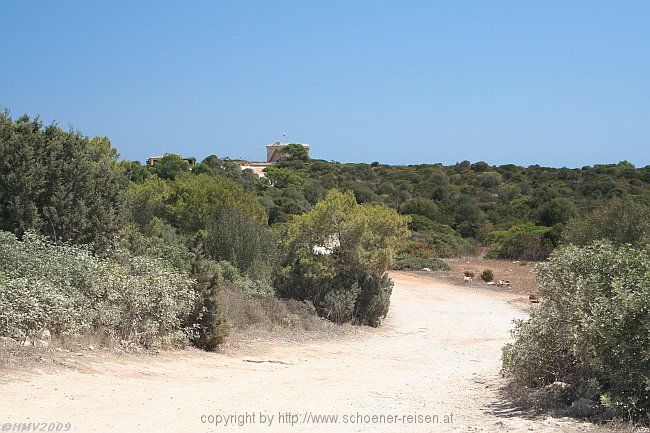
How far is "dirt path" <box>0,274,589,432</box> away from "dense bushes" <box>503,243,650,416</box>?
677 millimetres

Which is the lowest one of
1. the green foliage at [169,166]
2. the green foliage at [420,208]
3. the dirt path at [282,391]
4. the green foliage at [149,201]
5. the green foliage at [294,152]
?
the dirt path at [282,391]

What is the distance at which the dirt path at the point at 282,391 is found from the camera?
7.56m

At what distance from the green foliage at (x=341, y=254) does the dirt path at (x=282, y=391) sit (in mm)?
3482

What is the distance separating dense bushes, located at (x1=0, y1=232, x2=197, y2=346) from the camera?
33.7 ft

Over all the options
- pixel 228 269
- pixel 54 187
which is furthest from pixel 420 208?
pixel 54 187

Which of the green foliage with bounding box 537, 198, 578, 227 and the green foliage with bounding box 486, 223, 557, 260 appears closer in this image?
the green foliage with bounding box 486, 223, 557, 260

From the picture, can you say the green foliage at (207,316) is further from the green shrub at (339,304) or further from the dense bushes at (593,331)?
the green shrub at (339,304)

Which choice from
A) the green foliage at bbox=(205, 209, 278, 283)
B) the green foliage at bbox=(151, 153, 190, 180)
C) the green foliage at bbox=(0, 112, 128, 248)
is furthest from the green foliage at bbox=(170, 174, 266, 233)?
the green foliage at bbox=(151, 153, 190, 180)

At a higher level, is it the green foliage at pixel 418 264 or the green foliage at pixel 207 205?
the green foliage at pixel 207 205

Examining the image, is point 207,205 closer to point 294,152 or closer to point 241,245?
point 241,245

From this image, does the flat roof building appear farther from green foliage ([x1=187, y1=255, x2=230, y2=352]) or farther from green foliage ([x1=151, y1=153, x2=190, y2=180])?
green foliage ([x1=187, y1=255, x2=230, y2=352])

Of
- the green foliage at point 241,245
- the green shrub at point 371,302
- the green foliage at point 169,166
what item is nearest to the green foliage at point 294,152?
the green foliage at point 169,166

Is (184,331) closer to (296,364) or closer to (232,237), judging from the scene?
(296,364)

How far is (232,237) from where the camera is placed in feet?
70.4
